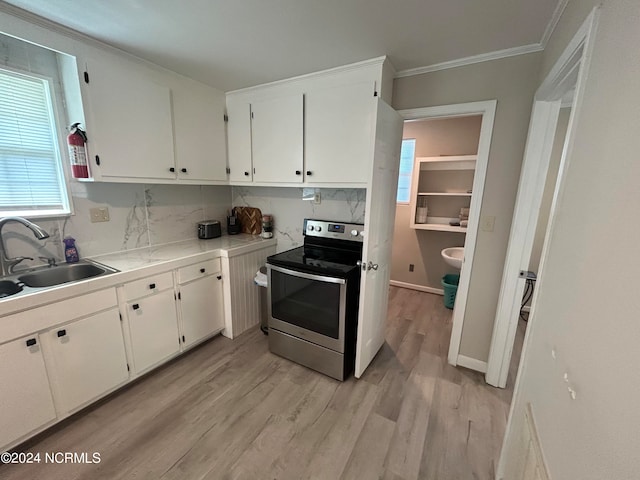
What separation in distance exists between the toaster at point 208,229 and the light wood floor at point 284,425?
44.3 inches

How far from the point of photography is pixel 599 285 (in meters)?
0.66

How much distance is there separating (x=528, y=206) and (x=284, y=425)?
6.88ft

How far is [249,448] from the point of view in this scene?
1506 millimetres

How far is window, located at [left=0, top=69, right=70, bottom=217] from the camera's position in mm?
1645

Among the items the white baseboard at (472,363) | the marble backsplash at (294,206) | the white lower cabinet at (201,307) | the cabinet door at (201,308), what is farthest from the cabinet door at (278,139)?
the white baseboard at (472,363)

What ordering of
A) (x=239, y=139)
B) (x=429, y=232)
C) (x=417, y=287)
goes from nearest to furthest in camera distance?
(x=239, y=139) → (x=429, y=232) → (x=417, y=287)

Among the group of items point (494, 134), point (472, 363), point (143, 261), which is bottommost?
point (472, 363)

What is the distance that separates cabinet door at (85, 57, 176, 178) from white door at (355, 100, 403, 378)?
5.57 feet

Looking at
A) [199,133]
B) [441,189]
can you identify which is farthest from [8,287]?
[441,189]

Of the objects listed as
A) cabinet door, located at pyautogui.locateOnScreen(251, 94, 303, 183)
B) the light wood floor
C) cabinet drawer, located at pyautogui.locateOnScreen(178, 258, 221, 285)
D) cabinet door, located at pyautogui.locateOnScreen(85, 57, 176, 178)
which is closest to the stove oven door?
the light wood floor

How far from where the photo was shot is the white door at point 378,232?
5.59ft

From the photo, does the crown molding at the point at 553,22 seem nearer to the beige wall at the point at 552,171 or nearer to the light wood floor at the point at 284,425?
the beige wall at the point at 552,171

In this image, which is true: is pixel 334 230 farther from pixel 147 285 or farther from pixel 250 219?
pixel 147 285

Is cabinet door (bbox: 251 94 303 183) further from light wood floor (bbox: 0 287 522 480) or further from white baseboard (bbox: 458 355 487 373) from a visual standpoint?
white baseboard (bbox: 458 355 487 373)
